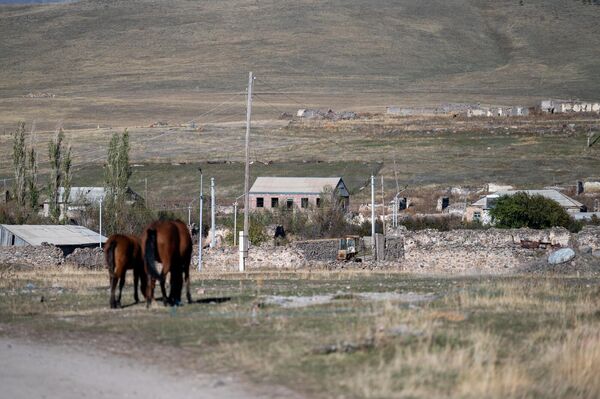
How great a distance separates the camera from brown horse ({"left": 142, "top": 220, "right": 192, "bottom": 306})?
19125mm

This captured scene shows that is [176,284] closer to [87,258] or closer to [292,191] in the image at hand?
[87,258]

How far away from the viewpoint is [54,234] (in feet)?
181

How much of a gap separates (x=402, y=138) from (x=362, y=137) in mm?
4160

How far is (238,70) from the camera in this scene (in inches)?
7136

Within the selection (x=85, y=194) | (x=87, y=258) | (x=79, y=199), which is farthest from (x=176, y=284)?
(x=85, y=194)

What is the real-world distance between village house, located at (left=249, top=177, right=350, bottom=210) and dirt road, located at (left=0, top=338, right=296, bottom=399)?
63928 mm

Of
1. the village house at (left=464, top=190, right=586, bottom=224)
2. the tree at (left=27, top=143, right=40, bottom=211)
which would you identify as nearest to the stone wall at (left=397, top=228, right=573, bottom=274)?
the village house at (left=464, top=190, right=586, bottom=224)

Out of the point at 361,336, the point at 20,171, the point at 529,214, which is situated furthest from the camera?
the point at 20,171

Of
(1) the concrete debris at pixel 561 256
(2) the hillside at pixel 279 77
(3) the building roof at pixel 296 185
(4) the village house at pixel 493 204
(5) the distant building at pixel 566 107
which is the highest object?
(2) the hillside at pixel 279 77

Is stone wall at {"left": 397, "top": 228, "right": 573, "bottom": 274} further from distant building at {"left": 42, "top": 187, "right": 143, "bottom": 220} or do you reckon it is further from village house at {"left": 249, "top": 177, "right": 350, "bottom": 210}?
village house at {"left": 249, "top": 177, "right": 350, "bottom": 210}

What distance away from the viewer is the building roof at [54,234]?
52969mm

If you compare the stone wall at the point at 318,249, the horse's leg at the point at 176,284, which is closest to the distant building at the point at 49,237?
the stone wall at the point at 318,249

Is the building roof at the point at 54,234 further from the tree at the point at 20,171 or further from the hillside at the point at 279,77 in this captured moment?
the hillside at the point at 279,77

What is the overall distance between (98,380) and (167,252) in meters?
6.37
